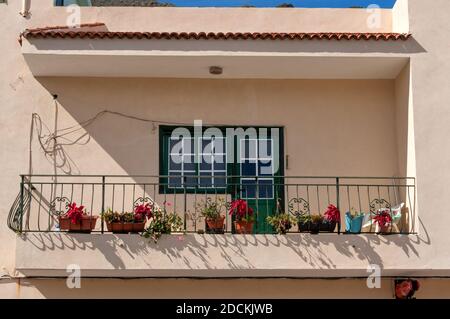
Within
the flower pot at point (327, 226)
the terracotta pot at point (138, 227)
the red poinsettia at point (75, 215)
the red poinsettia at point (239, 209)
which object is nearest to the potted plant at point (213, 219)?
the red poinsettia at point (239, 209)

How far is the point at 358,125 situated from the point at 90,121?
17.9 ft

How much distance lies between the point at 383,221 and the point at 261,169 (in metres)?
2.84

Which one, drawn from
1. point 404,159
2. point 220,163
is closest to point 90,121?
point 220,163

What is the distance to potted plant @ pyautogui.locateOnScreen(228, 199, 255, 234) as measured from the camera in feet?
41.7

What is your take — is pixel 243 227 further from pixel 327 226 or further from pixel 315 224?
pixel 327 226

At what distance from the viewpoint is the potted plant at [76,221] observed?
12.5m

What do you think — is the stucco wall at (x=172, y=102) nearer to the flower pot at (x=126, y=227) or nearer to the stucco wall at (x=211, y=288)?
the stucco wall at (x=211, y=288)

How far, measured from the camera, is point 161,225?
12578 mm

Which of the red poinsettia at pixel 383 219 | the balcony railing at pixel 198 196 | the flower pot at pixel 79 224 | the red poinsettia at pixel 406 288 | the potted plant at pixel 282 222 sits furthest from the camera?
the balcony railing at pixel 198 196

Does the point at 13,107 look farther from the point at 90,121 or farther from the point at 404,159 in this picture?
the point at 404,159

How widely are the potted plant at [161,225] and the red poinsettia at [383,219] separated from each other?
11.6 feet

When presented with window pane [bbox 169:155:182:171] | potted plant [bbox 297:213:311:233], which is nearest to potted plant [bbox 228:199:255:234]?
potted plant [bbox 297:213:311:233]

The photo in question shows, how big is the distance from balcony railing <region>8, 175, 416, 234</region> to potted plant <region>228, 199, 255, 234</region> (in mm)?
915

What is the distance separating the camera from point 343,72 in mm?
14367
